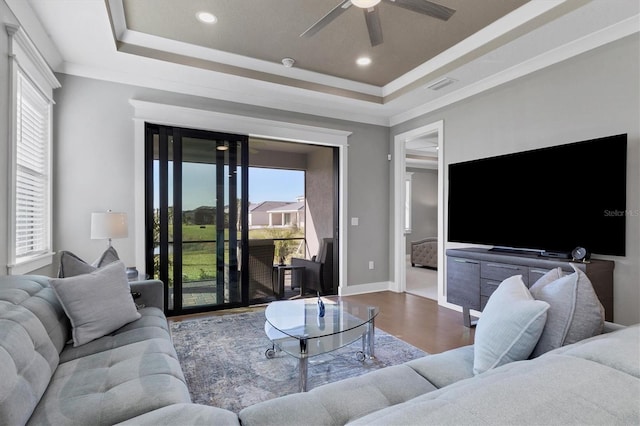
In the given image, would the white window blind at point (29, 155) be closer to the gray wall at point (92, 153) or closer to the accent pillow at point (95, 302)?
the gray wall at point (92, 153)

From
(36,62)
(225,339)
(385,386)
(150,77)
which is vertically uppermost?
(150,77)

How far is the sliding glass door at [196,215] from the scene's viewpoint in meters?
3.94

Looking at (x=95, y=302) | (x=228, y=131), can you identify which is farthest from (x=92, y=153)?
(x=95, y=302)

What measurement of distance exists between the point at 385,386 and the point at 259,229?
653 cm

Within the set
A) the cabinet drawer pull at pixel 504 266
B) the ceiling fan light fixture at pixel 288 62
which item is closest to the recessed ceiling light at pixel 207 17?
the ceiling fan light fixture at pixel 288 62

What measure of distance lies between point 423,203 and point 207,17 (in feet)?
26.2

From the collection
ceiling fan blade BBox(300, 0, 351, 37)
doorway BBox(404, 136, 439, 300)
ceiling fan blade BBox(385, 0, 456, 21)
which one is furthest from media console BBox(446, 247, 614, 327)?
doorway BBox(404, 136, 439, 300)

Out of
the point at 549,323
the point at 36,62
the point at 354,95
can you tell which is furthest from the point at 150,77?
the point at 549,323

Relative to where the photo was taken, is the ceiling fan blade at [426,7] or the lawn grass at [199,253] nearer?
the ceiling fan blade at [426,7]

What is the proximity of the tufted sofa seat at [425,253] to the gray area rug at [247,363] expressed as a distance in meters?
4.53

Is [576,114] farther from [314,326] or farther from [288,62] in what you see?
[314,326]

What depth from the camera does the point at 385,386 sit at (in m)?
1.18

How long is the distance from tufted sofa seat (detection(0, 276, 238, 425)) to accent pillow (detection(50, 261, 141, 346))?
0.19ft

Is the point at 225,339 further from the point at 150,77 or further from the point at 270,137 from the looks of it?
the point at 150,77
